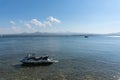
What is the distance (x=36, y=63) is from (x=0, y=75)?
15353 millimetres

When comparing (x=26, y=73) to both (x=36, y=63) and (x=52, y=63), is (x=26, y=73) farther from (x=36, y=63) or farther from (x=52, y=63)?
(x=52, y=63)

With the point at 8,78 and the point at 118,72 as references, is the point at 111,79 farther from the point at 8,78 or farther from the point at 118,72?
the point at 8,78

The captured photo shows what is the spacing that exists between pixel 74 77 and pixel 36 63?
19460 millimetres

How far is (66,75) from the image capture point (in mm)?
42656

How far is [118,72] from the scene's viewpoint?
45.9 m

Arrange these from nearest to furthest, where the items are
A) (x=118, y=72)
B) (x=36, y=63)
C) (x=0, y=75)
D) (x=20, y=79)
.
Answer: (x=20, y=79)
(x=0, y=75)
(x=118, y=72)
(x=36, y=63)

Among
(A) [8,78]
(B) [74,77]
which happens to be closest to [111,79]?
(B) [74,77]

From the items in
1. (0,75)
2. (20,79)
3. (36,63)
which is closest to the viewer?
(20,79)

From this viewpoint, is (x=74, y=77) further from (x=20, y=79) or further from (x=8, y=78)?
(x=8, y=78)

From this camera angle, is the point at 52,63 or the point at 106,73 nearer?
the point at 106,73

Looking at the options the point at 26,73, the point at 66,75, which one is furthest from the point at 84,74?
the point at 26,73

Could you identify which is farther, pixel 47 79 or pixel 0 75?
Answer: pixel 0 75

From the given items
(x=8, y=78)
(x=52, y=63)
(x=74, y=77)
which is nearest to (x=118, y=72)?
(x=74, y=77)

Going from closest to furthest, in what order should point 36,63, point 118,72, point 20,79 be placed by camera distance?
point 20,79 → point 118,72 → point 36,63
